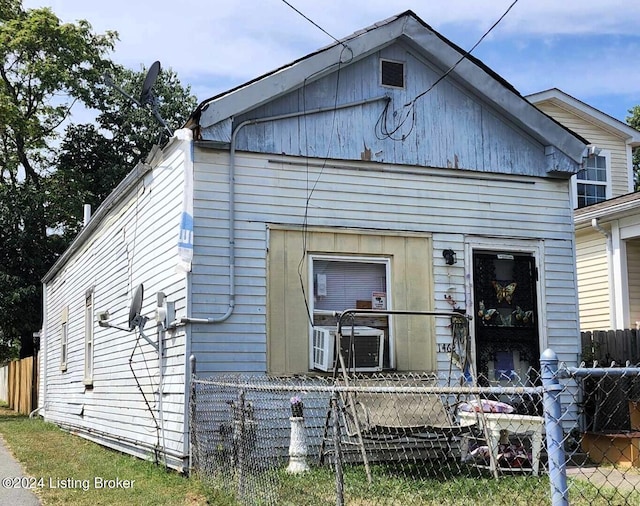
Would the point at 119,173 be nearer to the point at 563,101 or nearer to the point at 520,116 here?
the point at 563,101

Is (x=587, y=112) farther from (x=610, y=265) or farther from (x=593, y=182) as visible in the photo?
(x=610, y=265)

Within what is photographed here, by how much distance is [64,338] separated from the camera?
16.9 metres

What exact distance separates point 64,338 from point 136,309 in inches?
313

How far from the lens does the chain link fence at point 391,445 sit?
6500 mm

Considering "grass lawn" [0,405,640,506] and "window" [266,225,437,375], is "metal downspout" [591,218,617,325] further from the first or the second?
"grass lawn" [0,405,640,506]

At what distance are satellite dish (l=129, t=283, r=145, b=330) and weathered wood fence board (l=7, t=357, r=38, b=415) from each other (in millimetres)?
13306

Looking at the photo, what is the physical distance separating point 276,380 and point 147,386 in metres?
2.01

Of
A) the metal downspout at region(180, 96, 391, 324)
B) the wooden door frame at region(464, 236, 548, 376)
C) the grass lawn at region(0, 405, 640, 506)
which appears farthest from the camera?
the wooden door frame at region(464, 236, 548, 376)

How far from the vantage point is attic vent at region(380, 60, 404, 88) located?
32.7 feet

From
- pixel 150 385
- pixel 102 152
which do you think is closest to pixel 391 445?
pixel 150 385

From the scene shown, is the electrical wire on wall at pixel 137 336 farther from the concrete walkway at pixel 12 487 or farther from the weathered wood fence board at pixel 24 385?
the weathered wood fence board at pixel 24 385

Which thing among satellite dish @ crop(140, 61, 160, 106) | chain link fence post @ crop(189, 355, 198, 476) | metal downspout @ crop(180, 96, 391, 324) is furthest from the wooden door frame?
satellite dish @ crop(140, 61, 160, 106)

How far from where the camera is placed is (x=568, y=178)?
10711mm

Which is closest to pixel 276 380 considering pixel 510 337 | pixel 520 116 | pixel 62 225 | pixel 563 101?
pixel 510 337
